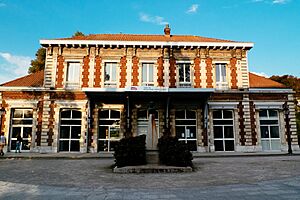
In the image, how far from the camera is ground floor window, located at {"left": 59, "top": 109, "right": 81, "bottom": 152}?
54.1ft

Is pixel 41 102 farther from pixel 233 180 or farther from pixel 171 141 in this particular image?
pixel 233 180

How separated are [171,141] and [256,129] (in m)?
10.8

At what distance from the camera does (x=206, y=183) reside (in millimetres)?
6273

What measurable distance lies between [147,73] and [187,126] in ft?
16.1

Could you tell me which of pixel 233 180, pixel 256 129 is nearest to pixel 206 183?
pixel 233 180

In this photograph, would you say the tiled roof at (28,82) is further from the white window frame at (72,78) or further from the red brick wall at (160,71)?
the red brick wall at (160,71)

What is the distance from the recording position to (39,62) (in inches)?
998

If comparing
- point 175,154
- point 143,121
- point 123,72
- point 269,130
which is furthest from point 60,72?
point 269,130

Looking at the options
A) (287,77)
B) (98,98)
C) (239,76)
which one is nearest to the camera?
(98,98)

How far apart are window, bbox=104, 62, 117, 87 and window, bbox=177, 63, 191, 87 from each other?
190 inches

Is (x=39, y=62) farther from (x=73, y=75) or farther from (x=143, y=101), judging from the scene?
(x=143, y=101)

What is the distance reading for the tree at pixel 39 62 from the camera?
25312 mm

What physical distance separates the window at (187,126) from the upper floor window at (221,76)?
9.71ft

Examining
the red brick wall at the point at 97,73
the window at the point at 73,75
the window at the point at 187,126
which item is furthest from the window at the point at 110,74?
the window at the point at 187,126
